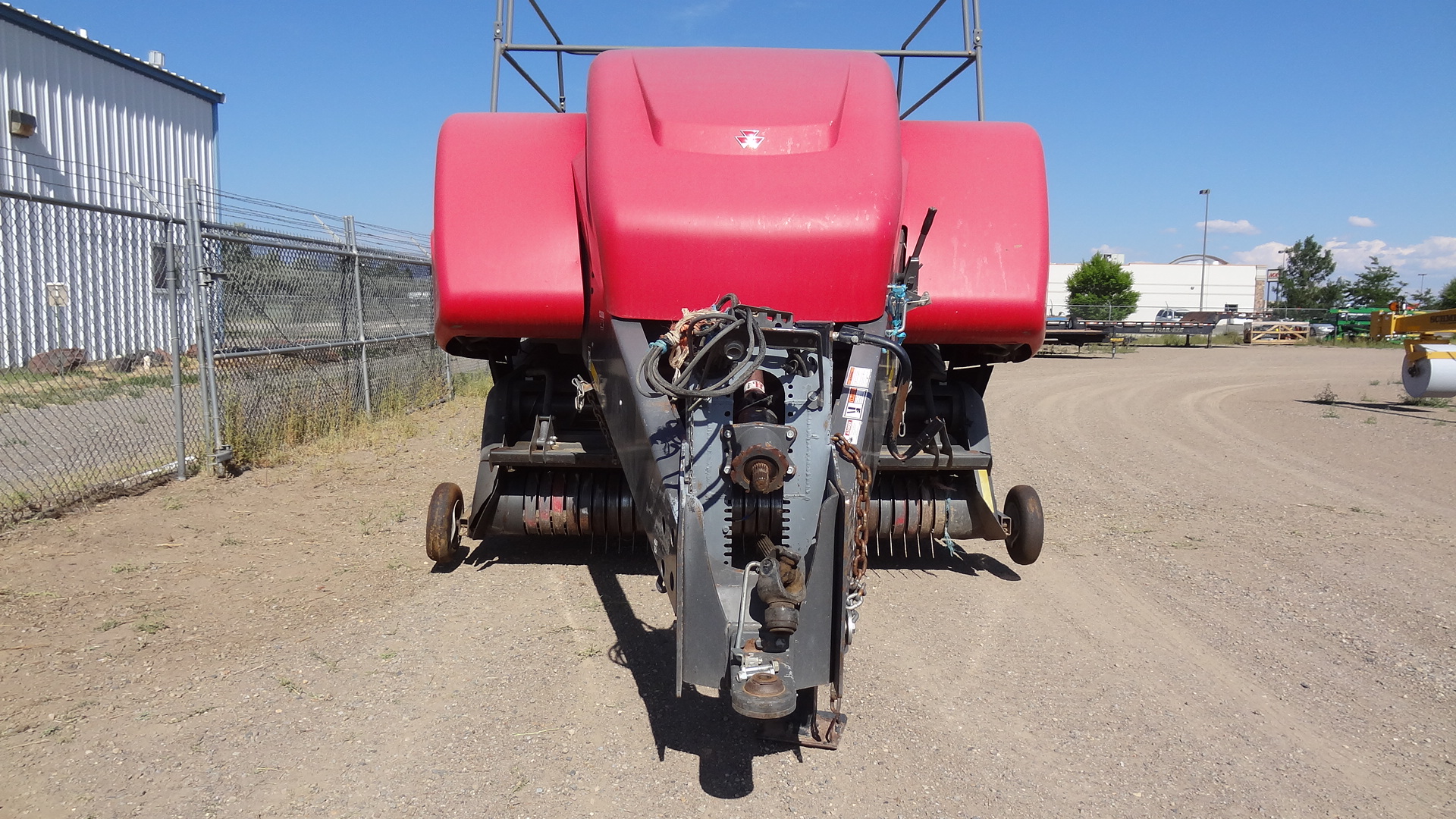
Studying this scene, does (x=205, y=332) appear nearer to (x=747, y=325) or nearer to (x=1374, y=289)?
(x=747, y=325)

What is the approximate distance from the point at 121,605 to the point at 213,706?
144cm

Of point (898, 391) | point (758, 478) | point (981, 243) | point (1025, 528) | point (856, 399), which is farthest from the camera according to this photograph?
point (1025, 528)

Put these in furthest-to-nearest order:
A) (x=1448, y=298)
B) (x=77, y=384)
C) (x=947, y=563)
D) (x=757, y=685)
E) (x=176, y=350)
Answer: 1. (x=1448, y=298)
2. (x=77, y=384)
3. (x=176, y=350)
4. (x=947, y=563)
5. (x=757, y=685)

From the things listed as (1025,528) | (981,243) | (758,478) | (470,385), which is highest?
(981,243)

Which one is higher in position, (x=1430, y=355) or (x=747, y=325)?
(x=747, y=325)

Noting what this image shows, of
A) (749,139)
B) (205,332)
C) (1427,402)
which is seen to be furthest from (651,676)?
(1427,402)

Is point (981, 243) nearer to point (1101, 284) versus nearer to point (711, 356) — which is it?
point (711, 356)

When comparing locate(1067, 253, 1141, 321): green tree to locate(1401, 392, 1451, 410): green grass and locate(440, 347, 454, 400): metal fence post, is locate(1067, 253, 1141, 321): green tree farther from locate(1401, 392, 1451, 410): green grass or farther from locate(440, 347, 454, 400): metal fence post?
locate(440, 347, 454, 400): metal fence post

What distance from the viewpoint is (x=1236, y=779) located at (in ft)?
10.3

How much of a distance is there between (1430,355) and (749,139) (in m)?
13.6

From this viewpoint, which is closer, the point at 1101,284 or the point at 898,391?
the point at 898,391

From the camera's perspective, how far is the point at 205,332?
7227mm

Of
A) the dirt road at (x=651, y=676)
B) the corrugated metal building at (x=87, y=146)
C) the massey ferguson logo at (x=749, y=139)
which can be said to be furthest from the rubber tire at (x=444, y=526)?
the corrugated metal building at (x=87, y=146)

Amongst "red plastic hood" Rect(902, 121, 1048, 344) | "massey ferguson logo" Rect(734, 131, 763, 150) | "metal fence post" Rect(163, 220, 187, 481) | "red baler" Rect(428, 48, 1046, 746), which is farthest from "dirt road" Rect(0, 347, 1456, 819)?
"massey ferguson logo" Rect(734, 131, 763, 150)
